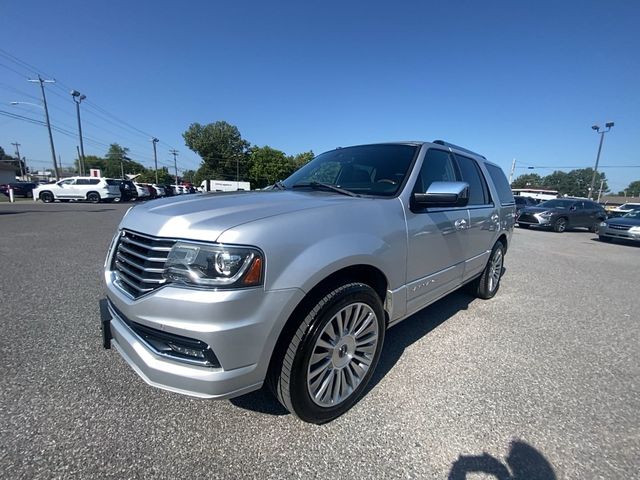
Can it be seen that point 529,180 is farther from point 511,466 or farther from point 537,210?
point 511,466

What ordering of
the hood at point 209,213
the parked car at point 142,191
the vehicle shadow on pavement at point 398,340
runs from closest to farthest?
the hood at point 209,213, the vehicle shadow on pavement at point 398,340, the parked car at point 142,191

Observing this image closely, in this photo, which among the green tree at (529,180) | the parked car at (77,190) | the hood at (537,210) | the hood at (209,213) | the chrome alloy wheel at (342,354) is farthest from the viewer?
the green tree at (529,180)

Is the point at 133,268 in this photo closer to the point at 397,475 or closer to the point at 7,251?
the point at 397,475

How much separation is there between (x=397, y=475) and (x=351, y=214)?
1.46m

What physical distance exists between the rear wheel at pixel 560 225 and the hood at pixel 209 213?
16.2 metres

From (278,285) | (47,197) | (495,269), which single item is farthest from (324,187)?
(47,197)

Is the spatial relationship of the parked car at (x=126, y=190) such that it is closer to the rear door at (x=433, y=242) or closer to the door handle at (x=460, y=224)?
the rear door at (x=433, y=242)

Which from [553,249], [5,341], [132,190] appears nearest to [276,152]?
[132,190]

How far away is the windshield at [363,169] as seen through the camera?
2601 millimetres

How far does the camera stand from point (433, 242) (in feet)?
8.63

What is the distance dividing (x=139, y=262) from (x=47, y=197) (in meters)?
28.4

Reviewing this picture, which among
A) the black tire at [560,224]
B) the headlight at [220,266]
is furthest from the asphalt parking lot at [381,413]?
the black tire at [560,224]

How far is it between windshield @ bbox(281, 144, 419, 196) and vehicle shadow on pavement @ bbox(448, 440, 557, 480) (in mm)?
1748

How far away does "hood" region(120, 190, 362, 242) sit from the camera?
1.56m
